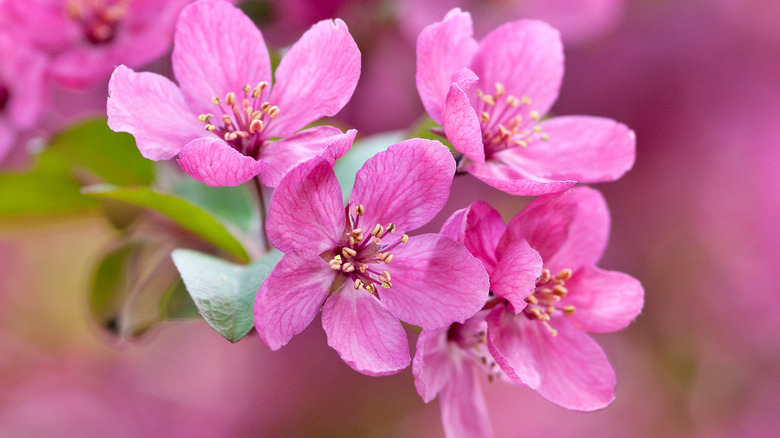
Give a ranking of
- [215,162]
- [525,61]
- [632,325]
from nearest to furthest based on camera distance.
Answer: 1. [215,162]
2. [525,61]
3. [632,325]

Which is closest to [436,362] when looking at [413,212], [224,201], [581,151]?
[413,212]

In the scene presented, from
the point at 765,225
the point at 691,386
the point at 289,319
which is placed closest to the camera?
the point at 289,319

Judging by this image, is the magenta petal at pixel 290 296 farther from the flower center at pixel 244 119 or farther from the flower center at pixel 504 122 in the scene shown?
the flower center at pixel 504 122

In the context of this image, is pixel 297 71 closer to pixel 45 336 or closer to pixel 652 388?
pixel 652 388

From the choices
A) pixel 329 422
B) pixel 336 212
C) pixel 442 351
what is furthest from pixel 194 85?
pixel 329 422

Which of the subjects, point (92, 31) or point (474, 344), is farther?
point (92, 31)

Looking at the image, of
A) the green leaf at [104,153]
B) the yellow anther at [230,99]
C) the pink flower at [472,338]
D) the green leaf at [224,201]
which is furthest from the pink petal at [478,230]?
the green leaf at [104,153]

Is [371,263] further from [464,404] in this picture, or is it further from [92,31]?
[92,31]
